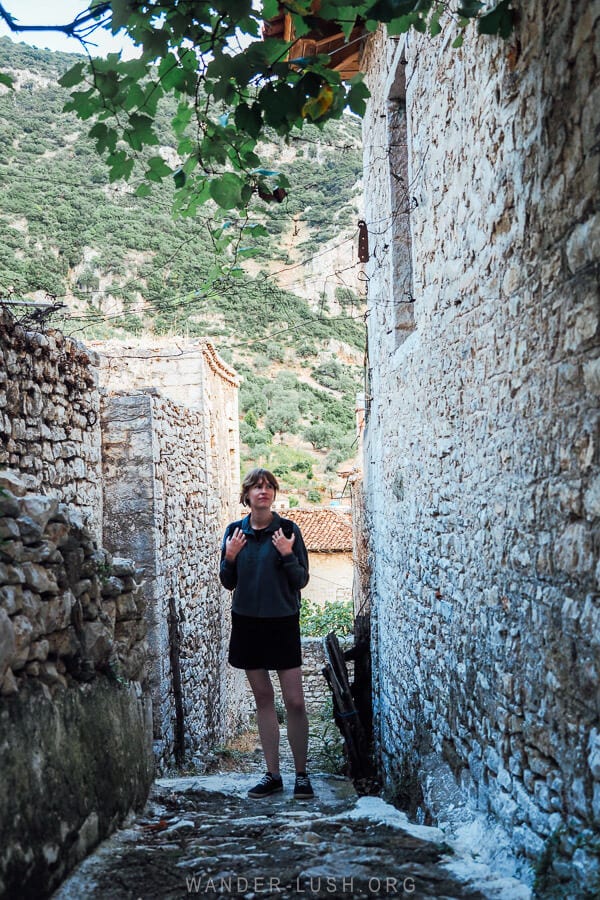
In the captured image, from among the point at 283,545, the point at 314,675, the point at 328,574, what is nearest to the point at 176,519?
the point at 283,545

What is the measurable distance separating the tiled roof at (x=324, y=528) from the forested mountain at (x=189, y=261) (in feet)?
16.9

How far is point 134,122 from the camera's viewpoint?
3115mm

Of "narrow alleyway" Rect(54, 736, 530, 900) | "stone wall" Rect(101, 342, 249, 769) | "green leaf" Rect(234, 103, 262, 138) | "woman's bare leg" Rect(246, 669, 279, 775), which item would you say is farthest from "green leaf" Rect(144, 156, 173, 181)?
"stone wall" Rect(101, 342, 249, 769)

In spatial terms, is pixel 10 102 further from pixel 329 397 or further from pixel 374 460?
pixel 374 460

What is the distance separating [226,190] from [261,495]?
1.67m

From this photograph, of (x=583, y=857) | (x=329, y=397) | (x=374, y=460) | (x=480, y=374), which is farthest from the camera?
(x=329, y=397)

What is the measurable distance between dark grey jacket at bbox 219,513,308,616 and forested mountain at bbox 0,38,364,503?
57.5 ft

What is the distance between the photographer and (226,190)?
3.54 metres

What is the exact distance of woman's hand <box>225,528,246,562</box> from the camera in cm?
433

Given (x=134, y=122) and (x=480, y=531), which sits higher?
(x=134, y=122)

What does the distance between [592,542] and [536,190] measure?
1.19 meters

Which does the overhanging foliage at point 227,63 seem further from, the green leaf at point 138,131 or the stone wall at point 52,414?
the stone wall at point 52,414

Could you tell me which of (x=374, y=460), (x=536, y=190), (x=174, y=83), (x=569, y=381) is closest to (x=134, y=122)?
(x=174, y=83)

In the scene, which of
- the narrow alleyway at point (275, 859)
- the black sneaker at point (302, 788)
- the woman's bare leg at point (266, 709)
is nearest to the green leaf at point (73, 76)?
the narrow alleyway at point (275, 859)
